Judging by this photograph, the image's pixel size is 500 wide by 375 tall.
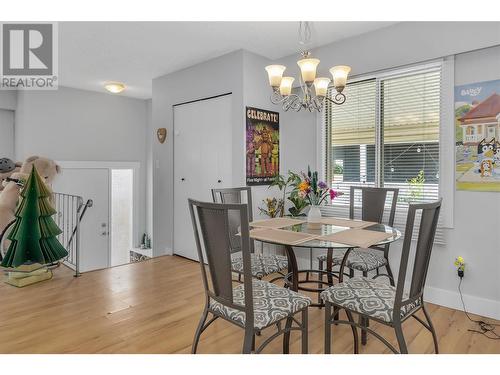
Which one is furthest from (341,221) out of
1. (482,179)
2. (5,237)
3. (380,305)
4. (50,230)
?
(5,237)

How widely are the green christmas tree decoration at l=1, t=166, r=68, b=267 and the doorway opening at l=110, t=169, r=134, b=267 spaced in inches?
112

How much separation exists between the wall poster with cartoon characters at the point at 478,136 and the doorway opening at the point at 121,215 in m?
5.31

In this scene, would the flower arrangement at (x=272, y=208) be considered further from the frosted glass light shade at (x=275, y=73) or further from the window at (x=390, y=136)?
the frosted glass light shade at (x=275, y=73)

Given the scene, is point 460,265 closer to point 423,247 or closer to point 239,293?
point 423,247

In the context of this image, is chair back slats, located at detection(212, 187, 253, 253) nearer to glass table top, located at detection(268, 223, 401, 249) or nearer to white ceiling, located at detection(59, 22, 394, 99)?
glass table top, located at detection(268, 223, 401, 249)

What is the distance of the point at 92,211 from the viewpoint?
5801 mm

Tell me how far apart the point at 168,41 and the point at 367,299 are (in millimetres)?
3087

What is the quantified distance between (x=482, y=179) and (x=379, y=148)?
3.05ft

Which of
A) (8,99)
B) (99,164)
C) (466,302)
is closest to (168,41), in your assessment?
(99,164)

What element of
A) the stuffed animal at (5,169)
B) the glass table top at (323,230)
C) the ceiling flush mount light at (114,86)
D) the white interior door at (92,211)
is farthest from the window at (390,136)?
the white interior door at (92,211)

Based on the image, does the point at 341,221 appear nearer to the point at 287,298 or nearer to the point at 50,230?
the point at 287,298

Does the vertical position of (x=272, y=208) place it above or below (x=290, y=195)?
below

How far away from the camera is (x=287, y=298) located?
1.85m

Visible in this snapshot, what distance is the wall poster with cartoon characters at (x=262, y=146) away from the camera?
12.4 feet
